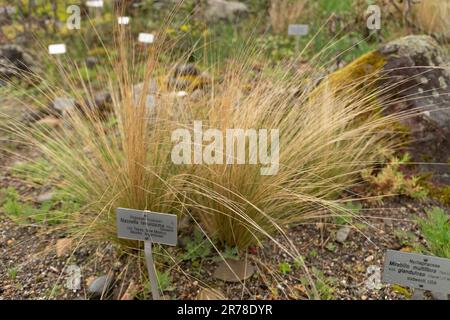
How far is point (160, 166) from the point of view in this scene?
1826 millimetres

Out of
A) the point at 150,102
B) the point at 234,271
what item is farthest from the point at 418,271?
the point at 150,102

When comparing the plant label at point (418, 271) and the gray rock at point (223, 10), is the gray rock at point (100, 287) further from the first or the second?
the gray rock at point (223, 10)

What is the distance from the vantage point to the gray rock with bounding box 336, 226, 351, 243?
2.12m

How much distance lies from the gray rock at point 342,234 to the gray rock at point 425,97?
65cm

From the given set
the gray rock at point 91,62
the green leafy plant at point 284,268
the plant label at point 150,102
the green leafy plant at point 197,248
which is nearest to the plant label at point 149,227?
the green leafy plant at point 197,248

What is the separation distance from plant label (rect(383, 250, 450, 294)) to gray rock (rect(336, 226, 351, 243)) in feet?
1.85

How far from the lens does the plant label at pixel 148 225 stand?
1519 millimetres

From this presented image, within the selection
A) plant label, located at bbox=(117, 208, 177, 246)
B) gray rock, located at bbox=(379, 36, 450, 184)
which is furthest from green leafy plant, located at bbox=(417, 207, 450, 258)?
plant label, located at bbox=(117, 208, 177, 246)

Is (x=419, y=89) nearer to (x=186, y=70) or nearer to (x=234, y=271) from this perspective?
(x=186, y=70)

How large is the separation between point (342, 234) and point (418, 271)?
2.10ft

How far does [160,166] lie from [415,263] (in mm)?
1035

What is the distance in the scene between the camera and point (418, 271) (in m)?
1.51

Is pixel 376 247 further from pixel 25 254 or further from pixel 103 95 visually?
pixel 103 95

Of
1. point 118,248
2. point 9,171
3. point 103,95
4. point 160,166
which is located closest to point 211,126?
point 160,166
